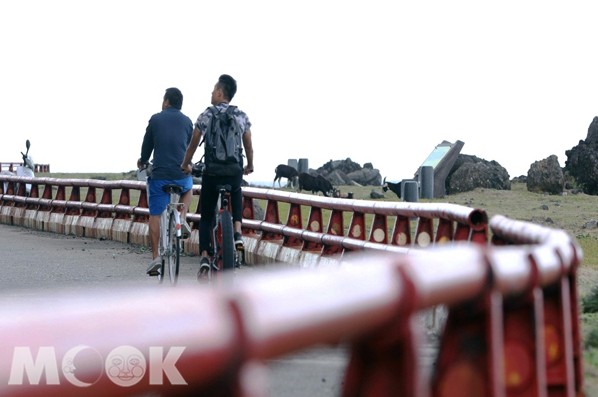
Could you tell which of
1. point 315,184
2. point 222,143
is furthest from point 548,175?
point 222,143

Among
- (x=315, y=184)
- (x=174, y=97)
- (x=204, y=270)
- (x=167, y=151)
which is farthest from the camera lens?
(x=315, y=184)

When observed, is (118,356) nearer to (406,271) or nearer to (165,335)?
(165,335)

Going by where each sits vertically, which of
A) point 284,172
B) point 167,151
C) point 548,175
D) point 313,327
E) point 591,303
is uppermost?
point 167,151

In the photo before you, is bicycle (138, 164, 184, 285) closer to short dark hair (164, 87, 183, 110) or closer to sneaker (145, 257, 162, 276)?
sneaker (145, 257, 162, 276)

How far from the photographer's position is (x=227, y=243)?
1228cm

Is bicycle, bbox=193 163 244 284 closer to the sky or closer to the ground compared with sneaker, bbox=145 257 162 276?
closer to the sky

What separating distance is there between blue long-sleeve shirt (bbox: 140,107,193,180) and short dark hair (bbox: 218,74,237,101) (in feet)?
4.54

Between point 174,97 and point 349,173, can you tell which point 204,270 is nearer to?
point 174,97

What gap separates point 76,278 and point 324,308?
13.1 m

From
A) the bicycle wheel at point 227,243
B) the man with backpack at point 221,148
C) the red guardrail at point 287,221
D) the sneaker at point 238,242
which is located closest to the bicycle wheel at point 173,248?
the man with backpack at point 221,148

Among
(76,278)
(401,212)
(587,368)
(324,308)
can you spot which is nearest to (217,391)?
(324,308)

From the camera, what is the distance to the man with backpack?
40.4 ft

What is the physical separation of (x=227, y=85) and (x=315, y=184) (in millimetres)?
40970
